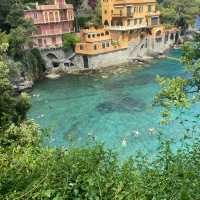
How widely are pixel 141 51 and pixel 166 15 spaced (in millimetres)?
9412

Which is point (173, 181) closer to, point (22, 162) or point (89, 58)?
point (22, 162)

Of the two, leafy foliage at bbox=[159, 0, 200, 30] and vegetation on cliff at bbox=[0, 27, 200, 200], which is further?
leafy foliage at bbox=[159, 0, 200, 30]

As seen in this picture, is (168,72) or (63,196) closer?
(63,196)

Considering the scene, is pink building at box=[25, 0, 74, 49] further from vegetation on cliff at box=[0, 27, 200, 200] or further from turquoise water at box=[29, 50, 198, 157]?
vegetation on cliff at box=[0, 27, 200, 200]

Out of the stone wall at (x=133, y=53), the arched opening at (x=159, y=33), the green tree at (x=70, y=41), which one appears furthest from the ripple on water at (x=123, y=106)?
the arched opening at (x=159, y=33)

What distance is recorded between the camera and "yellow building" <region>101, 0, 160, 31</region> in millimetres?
43156

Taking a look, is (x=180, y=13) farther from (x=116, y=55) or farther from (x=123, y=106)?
(x=123, y=106)

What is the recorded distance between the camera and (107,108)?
27.2m

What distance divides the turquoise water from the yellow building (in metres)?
7.27

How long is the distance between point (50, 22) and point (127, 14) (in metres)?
9.46

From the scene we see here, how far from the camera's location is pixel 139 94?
30.2 metres

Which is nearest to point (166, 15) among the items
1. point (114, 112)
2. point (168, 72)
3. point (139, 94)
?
point (168, 72)

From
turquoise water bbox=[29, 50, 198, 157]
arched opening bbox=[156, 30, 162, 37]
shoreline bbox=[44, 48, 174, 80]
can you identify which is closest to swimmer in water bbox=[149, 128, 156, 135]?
turquoise water bbox=[29, 50, 198, 157]

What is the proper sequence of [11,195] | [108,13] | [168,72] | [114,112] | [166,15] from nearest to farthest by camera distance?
1. [11,195]
2. [114,112]
3. [168,72]
4. [108,13]
5. [166,15]
